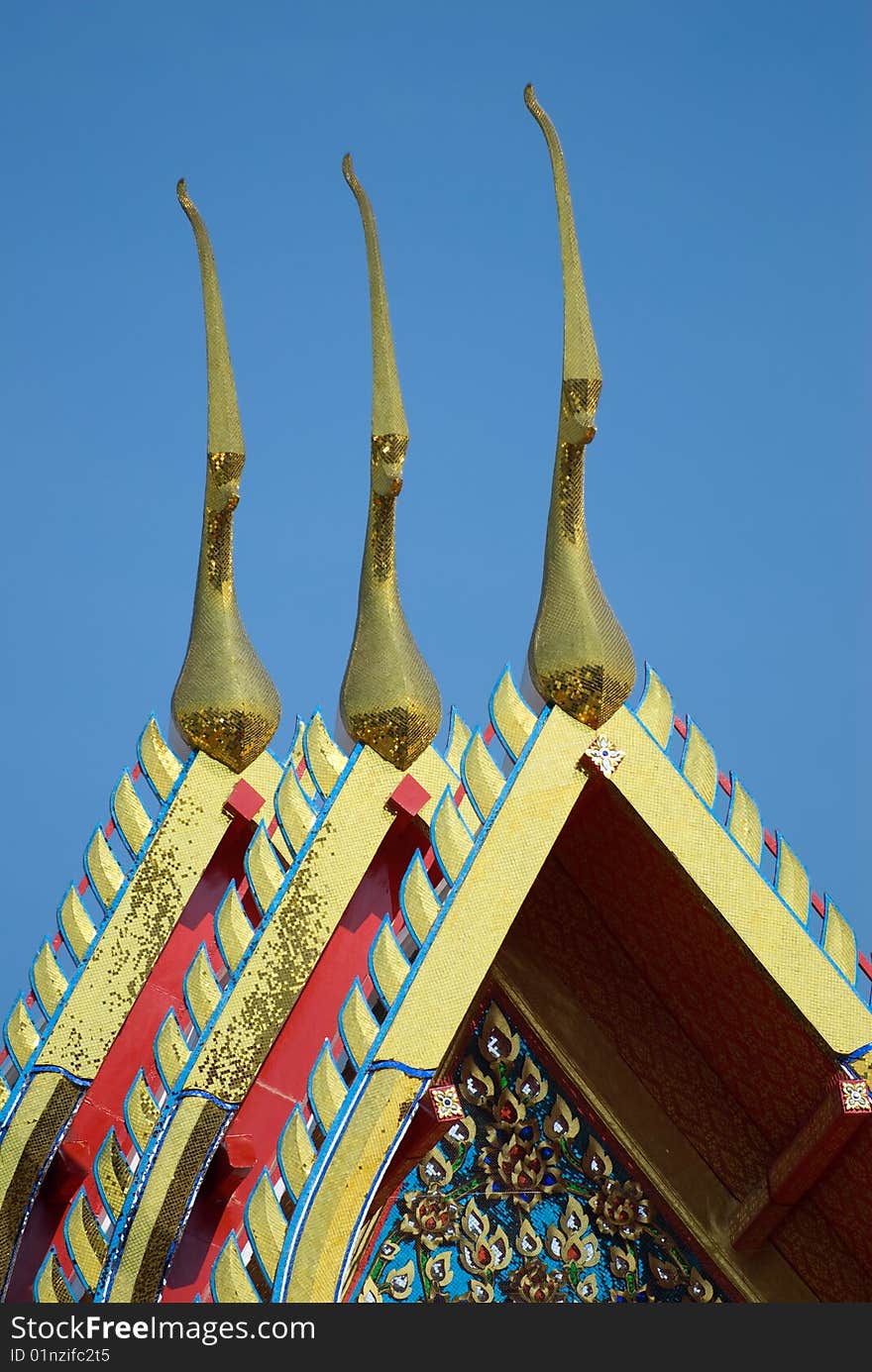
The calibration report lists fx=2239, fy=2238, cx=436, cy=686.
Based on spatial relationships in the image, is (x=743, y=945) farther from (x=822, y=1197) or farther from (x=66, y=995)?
(x=66, y=995)

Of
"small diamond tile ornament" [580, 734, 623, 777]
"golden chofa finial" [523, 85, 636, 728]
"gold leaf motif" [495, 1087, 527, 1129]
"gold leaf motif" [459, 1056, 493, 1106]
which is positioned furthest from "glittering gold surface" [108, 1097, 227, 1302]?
"golden chofa finial" [523, 85, 636, 728]

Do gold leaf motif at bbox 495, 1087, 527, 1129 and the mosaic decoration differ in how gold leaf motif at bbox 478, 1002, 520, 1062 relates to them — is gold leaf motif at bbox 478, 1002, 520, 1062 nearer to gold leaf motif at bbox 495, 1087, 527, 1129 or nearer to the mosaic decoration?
the mosaic decoration

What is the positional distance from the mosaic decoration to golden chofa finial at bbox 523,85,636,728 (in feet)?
4.79

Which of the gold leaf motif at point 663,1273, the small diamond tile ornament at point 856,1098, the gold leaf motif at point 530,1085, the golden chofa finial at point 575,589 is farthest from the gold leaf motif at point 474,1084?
the golden chofa finial at point 575,589

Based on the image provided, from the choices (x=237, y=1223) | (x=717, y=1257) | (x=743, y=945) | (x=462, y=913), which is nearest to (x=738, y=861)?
(x=743, y=945)

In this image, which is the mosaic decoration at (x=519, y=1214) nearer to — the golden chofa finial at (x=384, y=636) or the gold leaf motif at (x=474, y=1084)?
the gold leaf motif at (x=474, y=1084)

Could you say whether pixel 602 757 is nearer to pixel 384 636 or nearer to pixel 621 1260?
pixel 384 636

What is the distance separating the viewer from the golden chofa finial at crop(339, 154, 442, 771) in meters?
8.15

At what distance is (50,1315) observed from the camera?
7.01 metres

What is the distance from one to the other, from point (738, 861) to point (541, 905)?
1093mm

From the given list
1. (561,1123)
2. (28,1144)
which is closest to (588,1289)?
(561,1123)

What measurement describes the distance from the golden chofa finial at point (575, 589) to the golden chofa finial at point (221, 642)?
1353mm

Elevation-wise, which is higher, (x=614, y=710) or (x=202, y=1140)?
(x=614, y=710)

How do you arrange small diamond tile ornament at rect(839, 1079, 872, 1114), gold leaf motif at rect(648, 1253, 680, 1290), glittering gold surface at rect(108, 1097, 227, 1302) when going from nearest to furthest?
glittering gold surface at rect(108, 1097, 227, 1302) → small diamond tile ornament at rect(839, 1079, 872, 1114) → gold leaf motif at rect(648, 1253, 680, 1290)
